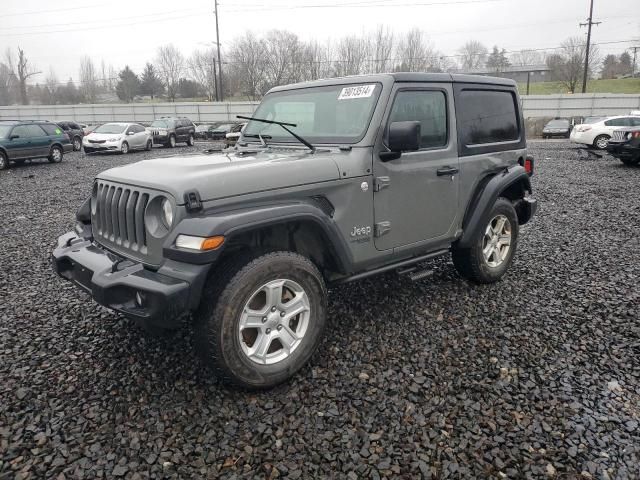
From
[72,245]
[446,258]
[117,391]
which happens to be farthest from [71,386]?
[446,258]

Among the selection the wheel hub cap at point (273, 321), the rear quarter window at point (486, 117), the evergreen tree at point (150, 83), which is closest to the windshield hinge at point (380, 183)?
the wheel hub cap at point (273, 321)

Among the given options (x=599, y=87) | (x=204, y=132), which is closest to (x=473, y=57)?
(x=599, y=87)

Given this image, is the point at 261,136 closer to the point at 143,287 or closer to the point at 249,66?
the point at 143,287

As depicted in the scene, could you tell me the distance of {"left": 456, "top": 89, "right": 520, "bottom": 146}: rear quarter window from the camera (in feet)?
13.6

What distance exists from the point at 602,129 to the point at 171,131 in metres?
21.0

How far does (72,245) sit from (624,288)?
5065 mm

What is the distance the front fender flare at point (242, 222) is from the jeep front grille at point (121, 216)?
348 millimetres

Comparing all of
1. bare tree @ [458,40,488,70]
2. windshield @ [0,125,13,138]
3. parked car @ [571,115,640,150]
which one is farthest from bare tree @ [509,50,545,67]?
windshield @ [0,125,13,138]

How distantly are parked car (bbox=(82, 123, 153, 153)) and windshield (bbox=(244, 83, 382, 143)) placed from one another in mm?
18735

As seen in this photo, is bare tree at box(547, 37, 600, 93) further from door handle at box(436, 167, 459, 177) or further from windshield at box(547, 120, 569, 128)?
door handle at box(436, 167, 459, 177)

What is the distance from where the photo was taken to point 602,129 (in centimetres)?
1998

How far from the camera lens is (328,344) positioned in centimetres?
354

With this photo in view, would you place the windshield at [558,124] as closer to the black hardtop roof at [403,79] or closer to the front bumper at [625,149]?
the front bumper at [625,149]

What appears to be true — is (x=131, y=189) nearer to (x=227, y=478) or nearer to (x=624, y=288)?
(x=227, y=478)
